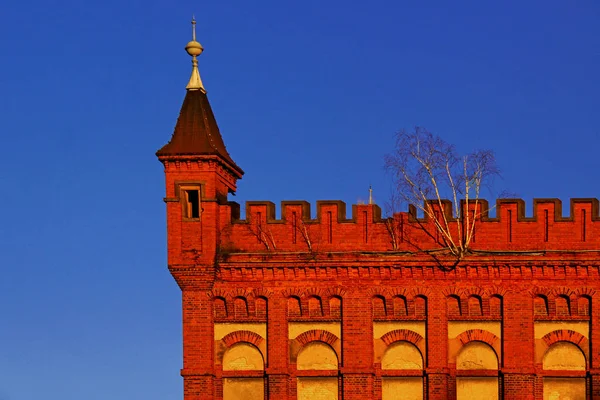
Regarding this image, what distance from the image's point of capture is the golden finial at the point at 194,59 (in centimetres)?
3947

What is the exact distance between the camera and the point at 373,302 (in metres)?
37.7

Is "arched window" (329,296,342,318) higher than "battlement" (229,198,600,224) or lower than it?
lower

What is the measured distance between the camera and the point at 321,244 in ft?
125

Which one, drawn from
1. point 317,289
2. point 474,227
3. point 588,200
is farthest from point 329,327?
point 588,200

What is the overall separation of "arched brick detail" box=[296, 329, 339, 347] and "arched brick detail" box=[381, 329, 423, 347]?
59.6 inches

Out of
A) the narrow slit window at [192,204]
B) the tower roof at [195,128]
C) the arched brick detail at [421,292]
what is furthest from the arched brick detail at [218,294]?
the arched brick detail at [421,292]

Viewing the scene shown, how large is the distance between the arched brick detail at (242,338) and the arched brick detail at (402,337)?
378 cm

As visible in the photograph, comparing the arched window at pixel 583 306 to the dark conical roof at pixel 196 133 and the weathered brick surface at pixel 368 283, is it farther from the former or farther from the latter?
the dark conical roof at pixel 196 133

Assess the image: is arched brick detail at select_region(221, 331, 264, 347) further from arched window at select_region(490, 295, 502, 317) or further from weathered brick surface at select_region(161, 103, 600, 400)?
arched window at select_region(490, 295, 502, 317)

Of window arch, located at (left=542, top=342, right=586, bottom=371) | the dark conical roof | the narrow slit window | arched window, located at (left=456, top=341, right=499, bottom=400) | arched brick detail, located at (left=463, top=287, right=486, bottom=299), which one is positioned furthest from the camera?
the narrow slit window

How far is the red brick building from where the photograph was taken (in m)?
37.0

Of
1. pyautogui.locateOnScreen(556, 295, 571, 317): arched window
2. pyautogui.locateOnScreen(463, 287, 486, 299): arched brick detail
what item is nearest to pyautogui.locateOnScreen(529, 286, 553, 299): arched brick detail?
pyautogui.locateOnScreen(556, 295, 571, 317): arched window

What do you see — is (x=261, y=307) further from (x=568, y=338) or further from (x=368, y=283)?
(x=568, y=338)

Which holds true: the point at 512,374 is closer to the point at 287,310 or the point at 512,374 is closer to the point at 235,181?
the point at 287,310
